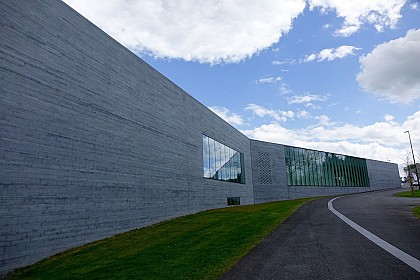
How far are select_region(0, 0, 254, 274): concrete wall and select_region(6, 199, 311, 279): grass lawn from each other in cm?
84

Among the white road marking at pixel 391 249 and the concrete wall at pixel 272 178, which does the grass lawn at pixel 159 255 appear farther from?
the concrete wall at pixel 272 178

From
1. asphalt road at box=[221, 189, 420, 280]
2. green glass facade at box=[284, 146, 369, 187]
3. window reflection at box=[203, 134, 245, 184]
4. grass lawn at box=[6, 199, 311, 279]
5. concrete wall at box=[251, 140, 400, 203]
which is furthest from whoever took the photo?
green glass facade at box=[284, 146, 369, 187]

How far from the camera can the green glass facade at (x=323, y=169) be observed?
43.3m

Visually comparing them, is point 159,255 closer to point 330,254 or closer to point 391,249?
point 330,254

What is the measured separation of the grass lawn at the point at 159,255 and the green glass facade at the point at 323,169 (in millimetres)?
31342

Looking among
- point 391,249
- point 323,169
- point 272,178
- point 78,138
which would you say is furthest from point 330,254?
point 323,169

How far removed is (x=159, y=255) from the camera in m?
8.90

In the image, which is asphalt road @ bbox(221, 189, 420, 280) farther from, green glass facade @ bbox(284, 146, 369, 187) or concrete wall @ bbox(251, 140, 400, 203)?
green glass facade @ bbox(284, 146, 369, 187)

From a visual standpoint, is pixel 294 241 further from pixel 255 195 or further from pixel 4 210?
pixel 255 195

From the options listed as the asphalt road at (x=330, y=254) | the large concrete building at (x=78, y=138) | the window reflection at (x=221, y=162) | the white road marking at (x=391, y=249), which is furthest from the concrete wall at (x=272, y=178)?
the white road marking at (x=391, y=249)

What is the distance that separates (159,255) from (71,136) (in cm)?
558

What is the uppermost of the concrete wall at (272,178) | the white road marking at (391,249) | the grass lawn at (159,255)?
the concrete wall at (272,178)

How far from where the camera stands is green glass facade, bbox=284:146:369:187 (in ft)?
142

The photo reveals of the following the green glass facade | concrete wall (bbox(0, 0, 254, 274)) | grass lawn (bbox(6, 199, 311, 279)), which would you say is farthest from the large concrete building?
the green glass facade
